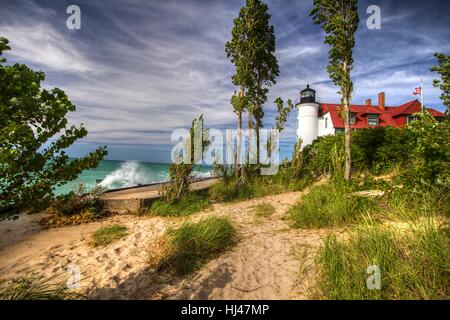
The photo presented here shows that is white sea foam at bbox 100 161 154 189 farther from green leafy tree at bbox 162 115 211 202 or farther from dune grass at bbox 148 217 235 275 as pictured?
dune grass at bbox 148 217 235 275

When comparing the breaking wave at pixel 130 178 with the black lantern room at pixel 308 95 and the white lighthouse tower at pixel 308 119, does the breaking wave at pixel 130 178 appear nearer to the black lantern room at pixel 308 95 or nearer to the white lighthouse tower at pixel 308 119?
the white lighthouse tower at pixel 308 119

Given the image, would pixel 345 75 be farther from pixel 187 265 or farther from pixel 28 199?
pixel 28 199

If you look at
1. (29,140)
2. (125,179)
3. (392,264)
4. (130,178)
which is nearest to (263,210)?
(392,264)

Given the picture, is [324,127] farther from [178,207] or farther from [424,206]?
[424,206]

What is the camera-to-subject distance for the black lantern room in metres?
32.4

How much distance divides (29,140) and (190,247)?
3.29 metres

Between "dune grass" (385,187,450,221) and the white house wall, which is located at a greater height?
the white house wall

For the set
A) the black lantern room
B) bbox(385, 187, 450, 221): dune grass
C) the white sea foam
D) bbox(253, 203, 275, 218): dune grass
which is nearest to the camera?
bbox(385, 187, 450, 221): dune grass

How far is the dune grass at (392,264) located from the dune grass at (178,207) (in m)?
5.27

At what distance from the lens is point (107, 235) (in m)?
5.54

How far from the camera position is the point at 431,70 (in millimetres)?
4633

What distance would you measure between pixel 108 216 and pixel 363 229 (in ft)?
25.3

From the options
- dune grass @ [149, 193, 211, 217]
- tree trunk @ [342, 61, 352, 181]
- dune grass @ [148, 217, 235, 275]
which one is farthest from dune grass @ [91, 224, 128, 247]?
tree trunk @ [342, 61, 352, 181]
